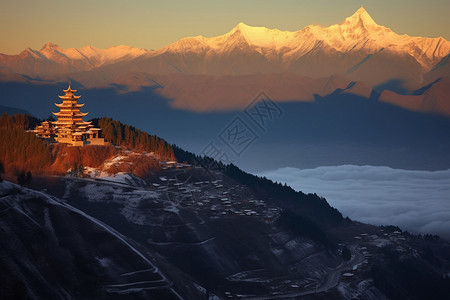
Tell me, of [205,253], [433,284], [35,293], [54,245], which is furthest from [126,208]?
[433,284]

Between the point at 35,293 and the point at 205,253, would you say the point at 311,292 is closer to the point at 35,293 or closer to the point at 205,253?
the point at 205,253

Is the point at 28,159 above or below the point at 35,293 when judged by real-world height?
above

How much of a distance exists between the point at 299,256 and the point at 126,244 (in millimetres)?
48000

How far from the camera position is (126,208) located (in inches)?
7264

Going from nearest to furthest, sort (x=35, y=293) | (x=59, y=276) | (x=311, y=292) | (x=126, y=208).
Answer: (x=35, y=293) → (x=59, y=276) → (x=311, y=292) → (x=126, y=208)

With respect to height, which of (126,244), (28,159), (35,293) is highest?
(28,159)

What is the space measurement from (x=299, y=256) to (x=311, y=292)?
21355 mm

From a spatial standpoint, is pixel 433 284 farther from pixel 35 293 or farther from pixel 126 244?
pixel 35 293

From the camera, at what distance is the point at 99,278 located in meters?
140

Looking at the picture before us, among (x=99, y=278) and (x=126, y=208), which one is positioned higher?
(x=126, y=208)

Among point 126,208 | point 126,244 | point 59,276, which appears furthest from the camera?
point 126,208

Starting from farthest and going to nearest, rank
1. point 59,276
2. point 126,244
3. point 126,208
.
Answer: point 126,208
point 126,244
point 59,276

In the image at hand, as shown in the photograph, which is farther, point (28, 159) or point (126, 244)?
point (28, 159)

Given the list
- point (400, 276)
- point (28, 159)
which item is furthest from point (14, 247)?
point (400, 276)
